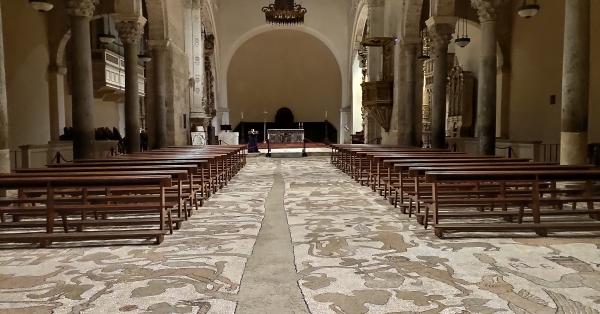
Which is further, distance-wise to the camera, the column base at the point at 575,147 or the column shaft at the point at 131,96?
the column shaft at the point at 131,96

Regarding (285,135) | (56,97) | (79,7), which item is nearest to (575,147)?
(79,7)

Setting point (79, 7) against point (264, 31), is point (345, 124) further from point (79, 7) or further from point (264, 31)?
point (79, 7)

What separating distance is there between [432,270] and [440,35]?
34.4 feet

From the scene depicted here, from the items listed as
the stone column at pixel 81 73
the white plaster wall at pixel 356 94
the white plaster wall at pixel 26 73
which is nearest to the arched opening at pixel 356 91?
the white plaster wall at pixel 356 94

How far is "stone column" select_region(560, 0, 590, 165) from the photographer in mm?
7699

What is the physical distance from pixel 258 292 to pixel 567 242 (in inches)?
142

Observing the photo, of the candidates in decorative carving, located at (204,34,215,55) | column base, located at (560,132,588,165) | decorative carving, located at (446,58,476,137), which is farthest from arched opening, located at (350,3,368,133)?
column base, located at (560,132,588,165)

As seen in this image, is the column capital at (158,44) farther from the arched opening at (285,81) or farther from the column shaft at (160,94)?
the arched opening at (285,81)

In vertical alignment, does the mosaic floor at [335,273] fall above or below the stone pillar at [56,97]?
below

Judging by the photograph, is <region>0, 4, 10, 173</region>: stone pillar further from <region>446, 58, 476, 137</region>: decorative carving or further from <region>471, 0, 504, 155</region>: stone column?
<region>446, 58, 476, 137</region>: decorative carving

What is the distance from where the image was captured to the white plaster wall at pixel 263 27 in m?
29.4

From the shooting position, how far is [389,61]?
16766 millimetres

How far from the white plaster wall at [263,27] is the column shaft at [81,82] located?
18668 millimetres

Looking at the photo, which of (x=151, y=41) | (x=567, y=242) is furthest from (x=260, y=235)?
(x=151, y=41)
